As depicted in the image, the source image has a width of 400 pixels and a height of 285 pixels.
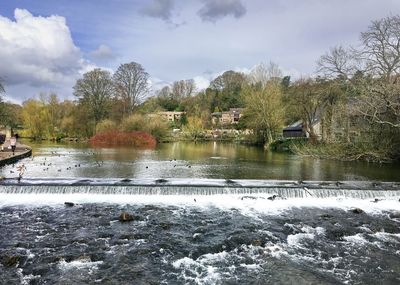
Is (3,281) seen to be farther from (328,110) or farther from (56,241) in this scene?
(328,110)

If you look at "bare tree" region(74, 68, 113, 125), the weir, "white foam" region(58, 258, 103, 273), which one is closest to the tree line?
"bare tree" region(74, 68, 113, 125)

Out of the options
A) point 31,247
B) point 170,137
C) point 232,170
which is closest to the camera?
point 31,247

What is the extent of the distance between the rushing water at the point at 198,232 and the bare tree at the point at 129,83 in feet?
151

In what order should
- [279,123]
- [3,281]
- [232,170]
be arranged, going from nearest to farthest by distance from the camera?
[3,281]
[232,170]
[279,123]

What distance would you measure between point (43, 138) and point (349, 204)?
61616 millimetres

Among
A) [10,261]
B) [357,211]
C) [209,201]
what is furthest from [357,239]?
[10,261]

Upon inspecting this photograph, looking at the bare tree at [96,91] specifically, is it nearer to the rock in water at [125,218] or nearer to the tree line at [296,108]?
the tree line at [296,108]

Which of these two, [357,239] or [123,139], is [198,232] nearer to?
[357,239]

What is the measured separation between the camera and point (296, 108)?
4753 centimetres

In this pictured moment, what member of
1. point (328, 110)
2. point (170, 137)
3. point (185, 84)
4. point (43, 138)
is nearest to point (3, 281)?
point (328, 110)

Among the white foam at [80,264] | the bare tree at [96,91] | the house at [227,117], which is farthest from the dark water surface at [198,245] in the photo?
the house at [227,117]

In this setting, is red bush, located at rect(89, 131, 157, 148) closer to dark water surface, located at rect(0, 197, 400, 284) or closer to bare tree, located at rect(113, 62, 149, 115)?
bare tree, located at rect(113, 62, 149, 115)

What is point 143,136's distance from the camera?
180ft

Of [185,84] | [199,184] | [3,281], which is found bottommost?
[3,281]
